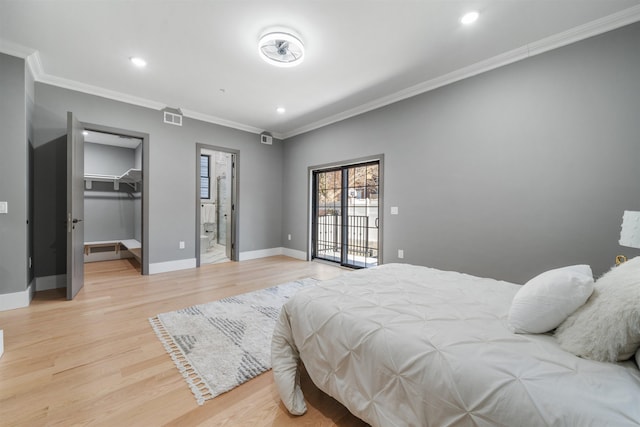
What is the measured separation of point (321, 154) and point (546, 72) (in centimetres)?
349

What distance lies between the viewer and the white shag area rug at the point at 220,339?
67.4 inches

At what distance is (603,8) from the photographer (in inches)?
85.8

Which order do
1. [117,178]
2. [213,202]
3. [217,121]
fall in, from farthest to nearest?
[213,202] < [117,178] < [217,121]

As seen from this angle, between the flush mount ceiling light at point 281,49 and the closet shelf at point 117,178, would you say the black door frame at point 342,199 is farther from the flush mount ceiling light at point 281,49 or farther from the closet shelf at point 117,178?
the closet shelf at point 117,178

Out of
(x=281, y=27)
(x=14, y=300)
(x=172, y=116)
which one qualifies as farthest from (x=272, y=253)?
(x=281, y=27)

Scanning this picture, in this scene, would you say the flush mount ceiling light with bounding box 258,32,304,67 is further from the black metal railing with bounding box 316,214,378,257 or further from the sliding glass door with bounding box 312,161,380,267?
the black metal railing with bounding box 316,214,378,257

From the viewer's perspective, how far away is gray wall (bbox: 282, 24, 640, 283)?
2.32 metres

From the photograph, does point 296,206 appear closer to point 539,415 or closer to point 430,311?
point 430,311

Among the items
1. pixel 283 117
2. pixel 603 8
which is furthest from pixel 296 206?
pixel 603 8

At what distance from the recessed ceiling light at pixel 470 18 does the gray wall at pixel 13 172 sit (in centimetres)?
473

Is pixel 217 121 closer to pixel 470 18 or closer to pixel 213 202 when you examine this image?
pixel 213 202

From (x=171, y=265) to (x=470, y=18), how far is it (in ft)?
17.6

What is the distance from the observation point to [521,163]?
2807mm

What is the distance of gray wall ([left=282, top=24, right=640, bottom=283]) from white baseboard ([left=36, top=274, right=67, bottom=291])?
478 cm
